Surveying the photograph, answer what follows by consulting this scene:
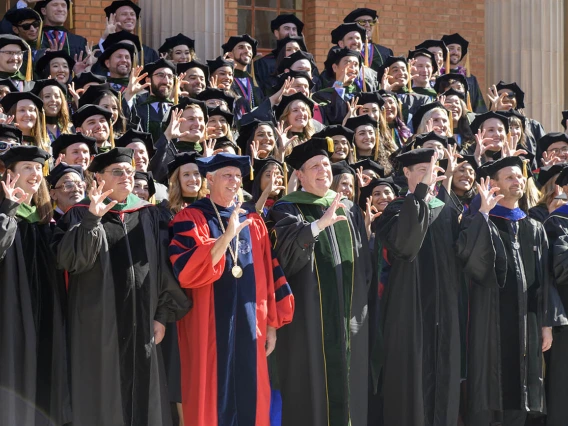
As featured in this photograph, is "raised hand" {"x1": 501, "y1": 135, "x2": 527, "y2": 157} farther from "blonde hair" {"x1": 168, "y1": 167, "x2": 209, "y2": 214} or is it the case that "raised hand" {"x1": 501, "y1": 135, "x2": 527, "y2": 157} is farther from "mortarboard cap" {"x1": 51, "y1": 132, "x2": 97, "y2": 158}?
"mortarboard cap" {"x1": 51, "y1": 132, "x2": 97, "y2": 158}

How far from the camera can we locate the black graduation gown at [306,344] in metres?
8.02

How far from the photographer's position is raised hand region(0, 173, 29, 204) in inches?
287

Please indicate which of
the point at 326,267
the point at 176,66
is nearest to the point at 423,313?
the point at 326,267

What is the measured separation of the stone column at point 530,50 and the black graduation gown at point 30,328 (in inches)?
312

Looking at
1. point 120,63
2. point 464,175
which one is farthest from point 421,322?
point 120,63

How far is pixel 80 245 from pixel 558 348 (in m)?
3.98

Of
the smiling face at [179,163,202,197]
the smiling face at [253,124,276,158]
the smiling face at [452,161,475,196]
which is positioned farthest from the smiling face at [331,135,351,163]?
the smiling face at [179,163,202,197]

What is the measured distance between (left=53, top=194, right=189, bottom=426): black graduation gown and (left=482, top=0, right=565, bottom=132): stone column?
742 cm

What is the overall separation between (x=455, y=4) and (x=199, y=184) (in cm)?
920

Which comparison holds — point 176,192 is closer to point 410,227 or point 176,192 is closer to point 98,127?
point 98,127

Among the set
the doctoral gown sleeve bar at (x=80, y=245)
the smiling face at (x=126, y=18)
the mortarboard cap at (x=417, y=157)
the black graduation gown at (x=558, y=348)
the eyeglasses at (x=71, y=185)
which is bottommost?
the black graduation gown at (x=558, y=348)

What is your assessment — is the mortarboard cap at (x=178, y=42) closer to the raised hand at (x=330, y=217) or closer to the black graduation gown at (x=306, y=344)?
the black graduation gown at (x=306, y=344)

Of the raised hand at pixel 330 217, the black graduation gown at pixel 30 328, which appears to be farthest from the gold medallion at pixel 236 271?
the black graduation gown at pixel 30 328

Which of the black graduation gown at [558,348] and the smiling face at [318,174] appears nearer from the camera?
the smiling face at [318,174]
